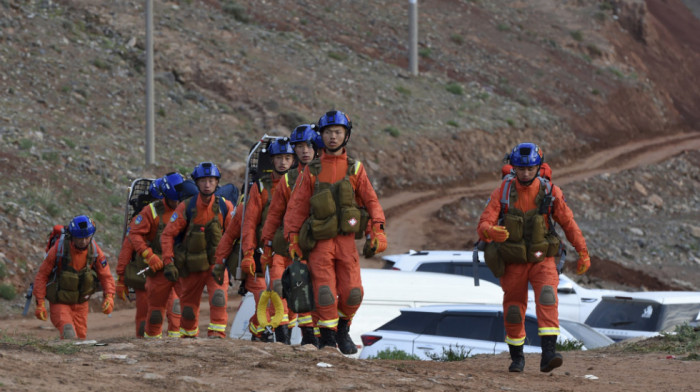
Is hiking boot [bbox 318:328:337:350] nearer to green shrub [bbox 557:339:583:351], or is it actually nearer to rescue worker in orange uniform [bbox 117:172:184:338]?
rescue worker in orange uniform [bbox 117:172:184:338]

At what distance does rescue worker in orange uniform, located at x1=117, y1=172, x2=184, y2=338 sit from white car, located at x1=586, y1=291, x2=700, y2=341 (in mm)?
6089

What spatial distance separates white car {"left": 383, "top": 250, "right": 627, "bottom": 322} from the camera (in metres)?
17.1

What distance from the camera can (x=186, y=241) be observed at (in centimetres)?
1280

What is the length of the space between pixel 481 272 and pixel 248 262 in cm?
733

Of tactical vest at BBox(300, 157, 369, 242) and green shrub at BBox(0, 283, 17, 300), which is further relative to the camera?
green shrub at BBox(0, 283, 17, 300)

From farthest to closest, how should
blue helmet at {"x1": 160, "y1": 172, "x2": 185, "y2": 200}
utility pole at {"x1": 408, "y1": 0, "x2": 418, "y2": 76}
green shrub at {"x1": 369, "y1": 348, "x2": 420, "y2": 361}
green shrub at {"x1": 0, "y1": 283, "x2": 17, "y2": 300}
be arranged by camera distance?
utility pole at {"x1": 408, "y1": 0, "x2": 418, "y2": 76} → green shrub at {"x1": 0, "y1": 283, "x2": 17, "y2": 300} → blue helmet at {"x1": 160, "y1": 172, "x2": 185, "y2": 200} → green shrub at {"x1": 369, "y1": 348, "x2": 420, "y2": 361}

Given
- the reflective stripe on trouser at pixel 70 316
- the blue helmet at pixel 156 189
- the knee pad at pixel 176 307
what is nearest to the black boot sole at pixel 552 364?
the knee pad at pixel 176 307

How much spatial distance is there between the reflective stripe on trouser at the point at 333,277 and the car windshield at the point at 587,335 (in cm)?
478

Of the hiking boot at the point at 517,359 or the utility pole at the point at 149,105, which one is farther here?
the utility pole at the point at 149,105

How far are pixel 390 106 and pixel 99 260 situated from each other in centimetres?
2860

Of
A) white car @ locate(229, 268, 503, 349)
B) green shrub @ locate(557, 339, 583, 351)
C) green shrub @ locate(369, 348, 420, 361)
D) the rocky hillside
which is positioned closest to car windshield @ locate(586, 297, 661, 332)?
white car @ locate(229, 268, 503, 349)

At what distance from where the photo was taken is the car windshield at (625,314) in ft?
51.5

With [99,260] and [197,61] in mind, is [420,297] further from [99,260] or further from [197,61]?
[197,61]

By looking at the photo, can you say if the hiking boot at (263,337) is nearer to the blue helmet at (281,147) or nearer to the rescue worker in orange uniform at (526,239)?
the blue helmet at (281,147)
